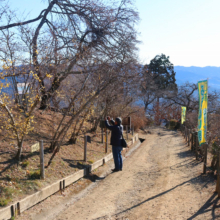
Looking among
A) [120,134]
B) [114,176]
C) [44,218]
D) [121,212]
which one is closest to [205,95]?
[120,134]

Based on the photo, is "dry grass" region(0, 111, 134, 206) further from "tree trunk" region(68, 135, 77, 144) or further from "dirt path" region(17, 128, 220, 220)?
"dirt path" region(17, 128, 220, 220)

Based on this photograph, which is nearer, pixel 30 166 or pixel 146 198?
pixel 146 198

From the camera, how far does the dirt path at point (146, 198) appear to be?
486 centimetres

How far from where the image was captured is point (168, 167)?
909 centimetres

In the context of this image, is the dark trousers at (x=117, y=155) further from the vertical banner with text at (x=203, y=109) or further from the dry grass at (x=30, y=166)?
the vertical banner with text at (x=203, y=109)

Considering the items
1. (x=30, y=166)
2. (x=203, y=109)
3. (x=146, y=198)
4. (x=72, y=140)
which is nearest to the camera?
(x=146, y=198)

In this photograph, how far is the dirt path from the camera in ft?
16.0

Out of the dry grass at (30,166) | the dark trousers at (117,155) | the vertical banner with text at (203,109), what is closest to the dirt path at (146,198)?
the dark trousers at (117,155)

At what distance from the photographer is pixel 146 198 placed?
225 inches

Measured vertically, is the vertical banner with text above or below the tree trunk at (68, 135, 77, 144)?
above

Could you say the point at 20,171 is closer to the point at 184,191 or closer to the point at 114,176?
the point at 114,176

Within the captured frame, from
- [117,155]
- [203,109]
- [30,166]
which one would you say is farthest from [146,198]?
[203,109]

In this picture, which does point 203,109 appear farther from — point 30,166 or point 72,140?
point 30,166

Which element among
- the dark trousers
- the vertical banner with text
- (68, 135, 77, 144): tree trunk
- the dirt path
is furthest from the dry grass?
the vertical banner with text
